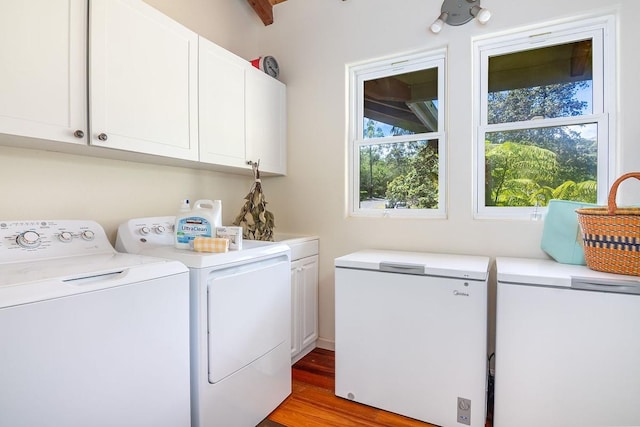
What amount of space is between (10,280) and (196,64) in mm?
1419

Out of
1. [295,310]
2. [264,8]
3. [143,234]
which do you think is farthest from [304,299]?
[264,8]

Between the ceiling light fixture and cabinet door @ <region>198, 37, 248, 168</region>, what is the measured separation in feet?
4.37

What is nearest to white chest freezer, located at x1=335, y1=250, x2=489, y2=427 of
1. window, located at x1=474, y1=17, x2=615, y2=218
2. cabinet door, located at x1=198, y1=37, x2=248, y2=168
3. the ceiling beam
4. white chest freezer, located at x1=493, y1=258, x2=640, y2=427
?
white chest freezer, located at x1=493, y1=258, x2=640, y2=427

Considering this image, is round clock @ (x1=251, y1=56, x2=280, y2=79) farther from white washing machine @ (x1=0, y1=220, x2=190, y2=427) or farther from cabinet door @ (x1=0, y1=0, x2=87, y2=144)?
white washing machine @ (x1=0, y1=220, x2=190, y2=427)

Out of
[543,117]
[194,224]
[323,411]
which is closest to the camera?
[194,224]

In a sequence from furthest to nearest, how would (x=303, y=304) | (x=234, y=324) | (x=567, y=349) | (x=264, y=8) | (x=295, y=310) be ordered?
(x=264, y=8), (x=303, y=304), (x=295, y=310), (x=234, y=324), (x=567, y=349)

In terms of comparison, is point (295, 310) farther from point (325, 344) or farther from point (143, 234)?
point (143, 234)

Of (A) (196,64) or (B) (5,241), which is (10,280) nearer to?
(B) (5,241)

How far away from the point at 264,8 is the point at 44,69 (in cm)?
192

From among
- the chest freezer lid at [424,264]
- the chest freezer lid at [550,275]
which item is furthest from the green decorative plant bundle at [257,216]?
the chest freezer lid at [550,275]

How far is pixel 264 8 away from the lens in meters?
2.66

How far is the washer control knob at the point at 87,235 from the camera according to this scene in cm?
153

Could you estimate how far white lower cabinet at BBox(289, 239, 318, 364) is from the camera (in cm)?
222

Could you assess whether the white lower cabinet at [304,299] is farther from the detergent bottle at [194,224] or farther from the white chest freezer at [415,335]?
the detergent bottle at [194,224]
